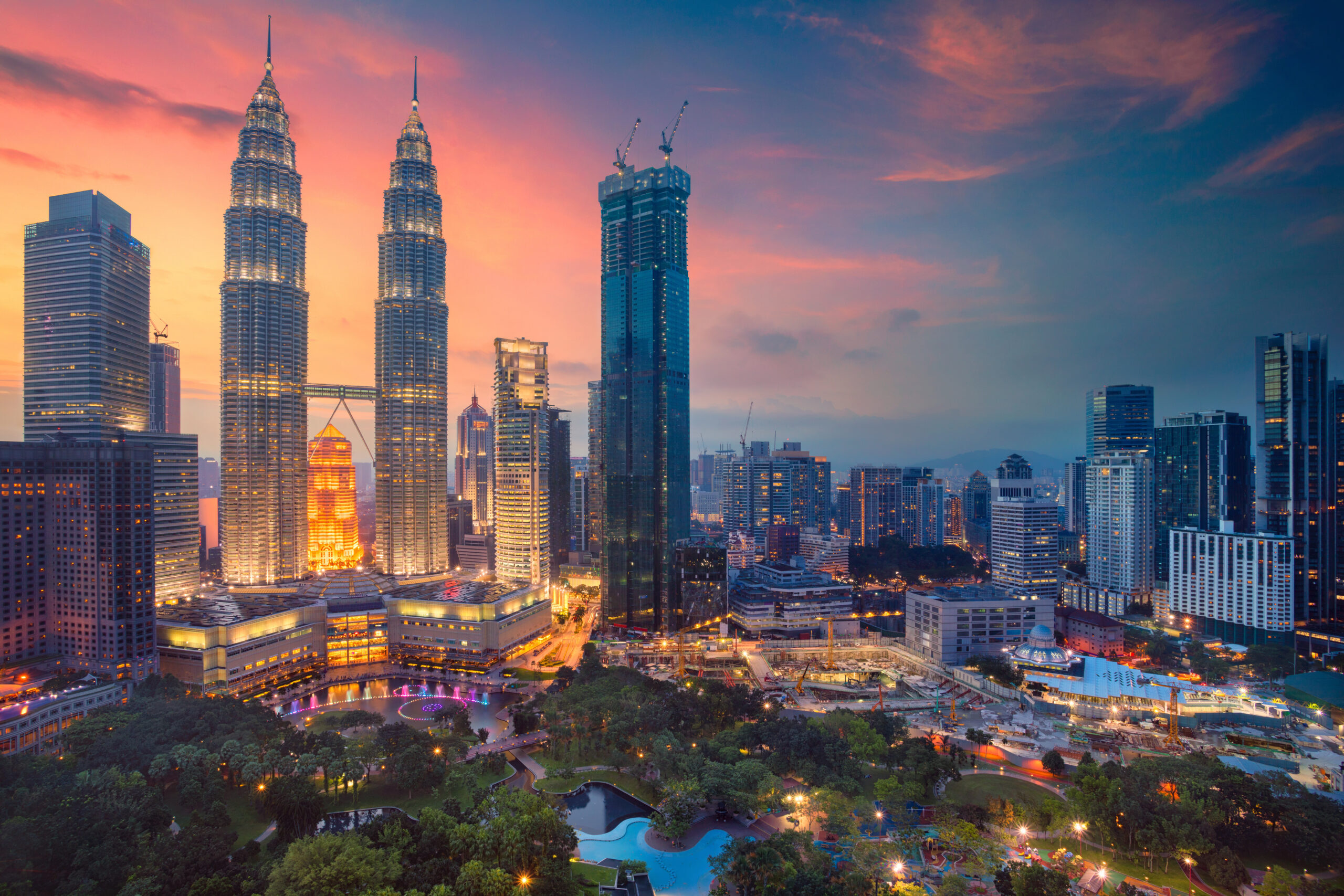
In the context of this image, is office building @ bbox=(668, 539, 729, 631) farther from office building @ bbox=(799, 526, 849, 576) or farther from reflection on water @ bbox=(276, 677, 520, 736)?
office building @ bbox=(799, 526, 849, 576)

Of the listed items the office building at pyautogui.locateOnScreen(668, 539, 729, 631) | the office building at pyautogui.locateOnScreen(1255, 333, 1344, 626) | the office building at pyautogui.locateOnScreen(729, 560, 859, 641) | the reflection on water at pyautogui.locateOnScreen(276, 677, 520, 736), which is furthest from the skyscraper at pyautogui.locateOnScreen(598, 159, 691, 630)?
the office building at pyautogui.locateOnScreen(1255, 333, 1344, 626)

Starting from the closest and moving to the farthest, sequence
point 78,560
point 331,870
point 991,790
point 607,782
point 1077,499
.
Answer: point 331,870 < point 991,790 < point 607,782 < point 78,560 < point 1077,499

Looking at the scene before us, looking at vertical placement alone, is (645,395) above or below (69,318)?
below

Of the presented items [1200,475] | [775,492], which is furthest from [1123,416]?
[775,492]

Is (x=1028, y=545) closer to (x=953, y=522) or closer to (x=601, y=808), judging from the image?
(x=953, y=522)

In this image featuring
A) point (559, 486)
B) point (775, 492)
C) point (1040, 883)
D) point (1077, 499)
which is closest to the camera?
point (1040, 883)
